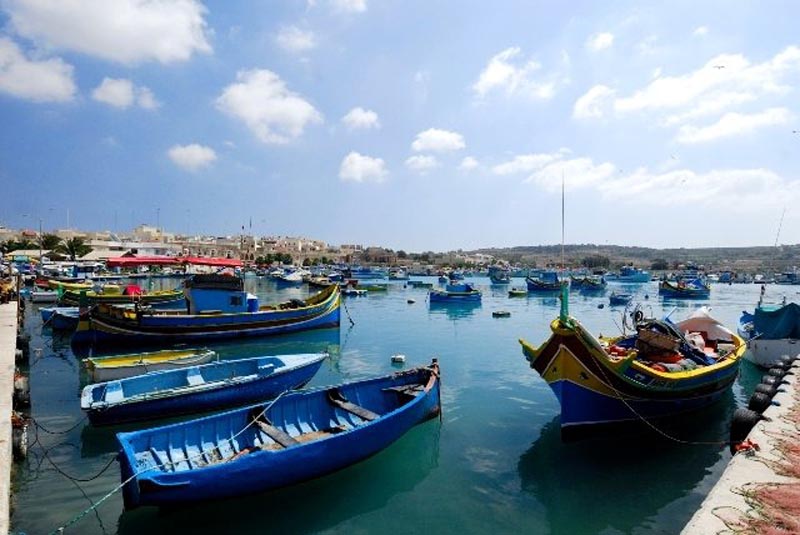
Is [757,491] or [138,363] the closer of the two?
[757,491]

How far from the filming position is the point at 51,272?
213 ft

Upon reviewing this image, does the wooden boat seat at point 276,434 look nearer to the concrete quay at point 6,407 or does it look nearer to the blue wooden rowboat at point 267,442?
the blue wooden rowboat at point 267,442

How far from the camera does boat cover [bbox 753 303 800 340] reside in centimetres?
1962

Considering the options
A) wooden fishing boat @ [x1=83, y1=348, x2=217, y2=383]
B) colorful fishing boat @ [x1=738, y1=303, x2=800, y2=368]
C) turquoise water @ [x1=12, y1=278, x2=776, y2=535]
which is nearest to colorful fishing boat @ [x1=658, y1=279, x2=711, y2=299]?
colorful fishing boat @ [x1=738, y1=303, x2=800, y2=368]

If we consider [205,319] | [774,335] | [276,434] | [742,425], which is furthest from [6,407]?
[774,335]

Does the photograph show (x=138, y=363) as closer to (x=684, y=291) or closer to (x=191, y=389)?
(x=191, y=389)

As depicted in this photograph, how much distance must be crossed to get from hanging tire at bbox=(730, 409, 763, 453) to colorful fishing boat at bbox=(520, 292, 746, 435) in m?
1.83

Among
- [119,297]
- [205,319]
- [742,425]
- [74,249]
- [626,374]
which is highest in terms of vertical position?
[74,249]

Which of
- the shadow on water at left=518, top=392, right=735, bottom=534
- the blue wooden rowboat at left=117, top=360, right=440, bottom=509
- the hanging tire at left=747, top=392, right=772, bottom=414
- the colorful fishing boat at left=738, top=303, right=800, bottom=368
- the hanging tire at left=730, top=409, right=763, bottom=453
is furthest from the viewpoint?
the colorful fishing boat at left=738, top=303, right=800, bottom=368

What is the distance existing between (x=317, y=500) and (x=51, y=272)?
2844 inches

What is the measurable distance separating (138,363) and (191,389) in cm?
423

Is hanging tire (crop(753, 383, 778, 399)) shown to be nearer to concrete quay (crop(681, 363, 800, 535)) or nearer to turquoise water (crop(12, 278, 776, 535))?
turquoise water (crop(12, 278, 776, 535))

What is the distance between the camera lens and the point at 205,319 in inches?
988

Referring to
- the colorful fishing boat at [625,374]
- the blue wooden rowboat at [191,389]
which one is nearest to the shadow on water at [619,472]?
the colorful fishing boat at [625,374]
